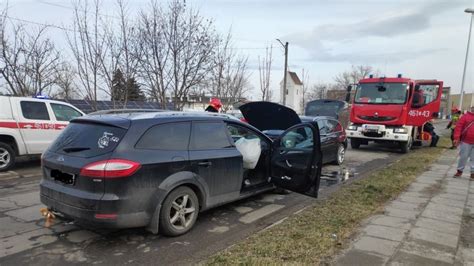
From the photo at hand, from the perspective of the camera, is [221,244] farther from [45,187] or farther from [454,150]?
[454,150]

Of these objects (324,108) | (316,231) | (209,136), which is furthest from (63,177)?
(324,108)

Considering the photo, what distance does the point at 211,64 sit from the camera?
15.0m

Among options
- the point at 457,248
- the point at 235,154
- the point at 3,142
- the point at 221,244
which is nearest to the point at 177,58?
the point at 3,142

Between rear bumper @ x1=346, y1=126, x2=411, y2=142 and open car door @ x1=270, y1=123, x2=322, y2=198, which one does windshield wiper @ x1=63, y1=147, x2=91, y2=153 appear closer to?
open car door @ x1=270, y1=123, x2=322, y2=198

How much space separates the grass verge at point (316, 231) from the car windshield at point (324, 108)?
45.8 feet

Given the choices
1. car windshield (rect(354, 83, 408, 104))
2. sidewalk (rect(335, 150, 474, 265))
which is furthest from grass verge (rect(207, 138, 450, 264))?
car windshield (rect(354, 83, 408, 104))

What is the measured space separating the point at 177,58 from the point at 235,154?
9.35m

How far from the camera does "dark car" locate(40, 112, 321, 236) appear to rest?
3939 millimetres

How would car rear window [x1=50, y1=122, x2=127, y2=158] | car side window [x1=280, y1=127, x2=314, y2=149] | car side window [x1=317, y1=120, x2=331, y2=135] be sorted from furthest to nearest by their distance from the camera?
car side window [x1=317, y1=120, x2=331, y2=135] < car side window [x1=280, y1=127, x2=314, y2=149] < car rear window [x1=50, y1=122, x2=127, y2=158]

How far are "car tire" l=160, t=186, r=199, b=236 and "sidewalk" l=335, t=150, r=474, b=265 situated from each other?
1932mm

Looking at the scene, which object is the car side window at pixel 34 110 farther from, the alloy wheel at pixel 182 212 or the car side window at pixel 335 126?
the car side window at pixel 335 126

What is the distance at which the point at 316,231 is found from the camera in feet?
15.3

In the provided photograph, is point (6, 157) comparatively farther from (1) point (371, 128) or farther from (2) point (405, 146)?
(2) point (405, 146)

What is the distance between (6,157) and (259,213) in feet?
22.0
